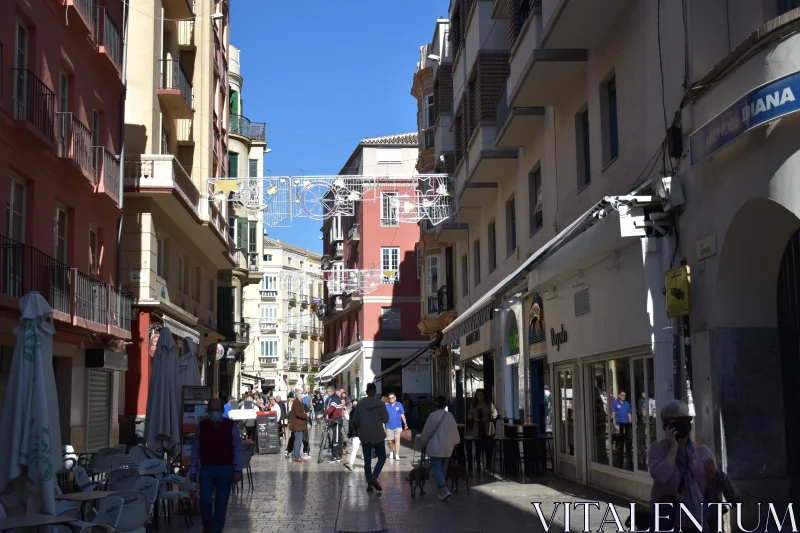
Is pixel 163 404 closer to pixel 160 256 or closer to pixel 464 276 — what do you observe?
pixel 160 256

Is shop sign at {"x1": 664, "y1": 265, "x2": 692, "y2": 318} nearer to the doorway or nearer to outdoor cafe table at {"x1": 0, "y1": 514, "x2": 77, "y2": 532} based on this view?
the doorway

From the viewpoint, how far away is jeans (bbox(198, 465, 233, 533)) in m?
10.9

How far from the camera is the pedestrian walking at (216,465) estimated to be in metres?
10.9

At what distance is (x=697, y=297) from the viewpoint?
38.5ft

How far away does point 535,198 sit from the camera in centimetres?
2180

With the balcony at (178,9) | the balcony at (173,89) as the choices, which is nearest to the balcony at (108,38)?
the balcony at (173,89)

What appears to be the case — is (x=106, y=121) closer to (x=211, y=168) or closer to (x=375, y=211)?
(x=211, y=168)

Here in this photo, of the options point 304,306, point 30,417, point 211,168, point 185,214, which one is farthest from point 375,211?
point 30,417

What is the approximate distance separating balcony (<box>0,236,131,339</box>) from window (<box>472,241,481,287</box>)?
11445mm

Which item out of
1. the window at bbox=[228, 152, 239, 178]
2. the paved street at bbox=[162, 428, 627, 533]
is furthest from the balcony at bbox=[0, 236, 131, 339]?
the window at bbox=[228, 152, 239, 178]

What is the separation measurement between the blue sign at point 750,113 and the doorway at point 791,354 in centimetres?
149

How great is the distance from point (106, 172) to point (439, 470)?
11466mm

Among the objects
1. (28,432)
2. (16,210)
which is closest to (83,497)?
(28,432)

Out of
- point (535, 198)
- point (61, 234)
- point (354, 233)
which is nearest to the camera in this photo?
point (61, 234)
